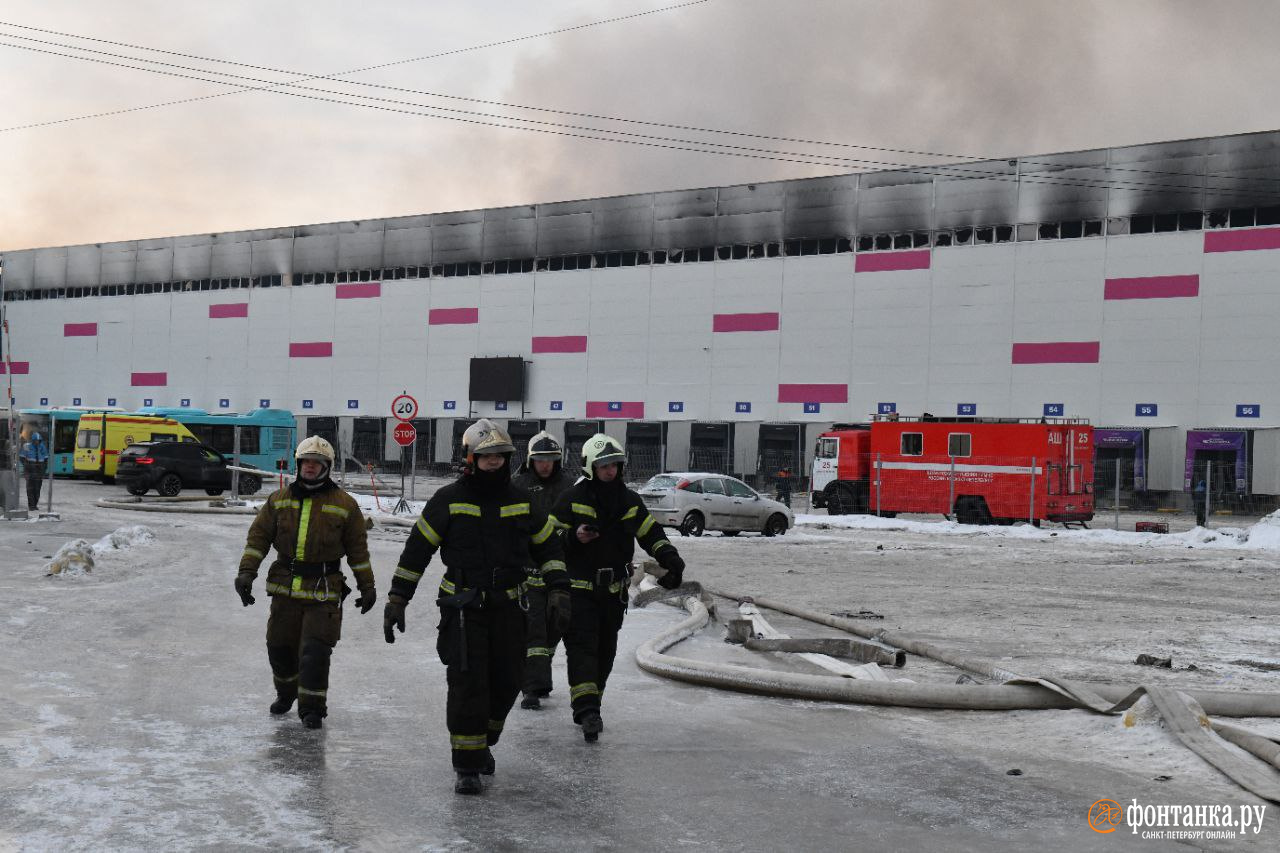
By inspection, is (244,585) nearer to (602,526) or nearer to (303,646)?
(303,646)

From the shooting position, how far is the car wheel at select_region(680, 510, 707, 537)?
26812 millimetres

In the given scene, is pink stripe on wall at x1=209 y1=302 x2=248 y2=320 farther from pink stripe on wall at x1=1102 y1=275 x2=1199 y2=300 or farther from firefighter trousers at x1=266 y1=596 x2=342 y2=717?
firefighter trousers at x1=266 y1=596 x2=342 y2=717

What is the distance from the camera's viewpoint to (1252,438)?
4384 cm

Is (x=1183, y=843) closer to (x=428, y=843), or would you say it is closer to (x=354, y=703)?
(x=428, y=843)

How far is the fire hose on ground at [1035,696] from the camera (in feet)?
21.5

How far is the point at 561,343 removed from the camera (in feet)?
192

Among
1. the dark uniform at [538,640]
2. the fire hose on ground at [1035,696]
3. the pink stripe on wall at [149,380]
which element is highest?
the pink stripe on wall at [149,380]

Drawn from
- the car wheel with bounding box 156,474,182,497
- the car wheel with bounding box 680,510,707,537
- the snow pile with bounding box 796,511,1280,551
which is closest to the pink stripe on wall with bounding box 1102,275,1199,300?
the snow pile with bounding box 796,511,1280,551

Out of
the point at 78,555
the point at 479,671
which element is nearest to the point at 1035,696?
the point at 479,671

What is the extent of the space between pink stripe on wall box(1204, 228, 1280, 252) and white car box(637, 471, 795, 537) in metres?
25.4

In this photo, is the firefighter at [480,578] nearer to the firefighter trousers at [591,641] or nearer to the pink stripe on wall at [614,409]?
the firefighter trousers at [591,641]

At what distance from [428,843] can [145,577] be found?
37.0 ft

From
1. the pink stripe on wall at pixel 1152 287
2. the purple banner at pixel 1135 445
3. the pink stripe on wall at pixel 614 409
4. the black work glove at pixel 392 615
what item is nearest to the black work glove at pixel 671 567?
the black work glove at pixel 392 615

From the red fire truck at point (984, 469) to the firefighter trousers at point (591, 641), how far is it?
25888 millimetres
